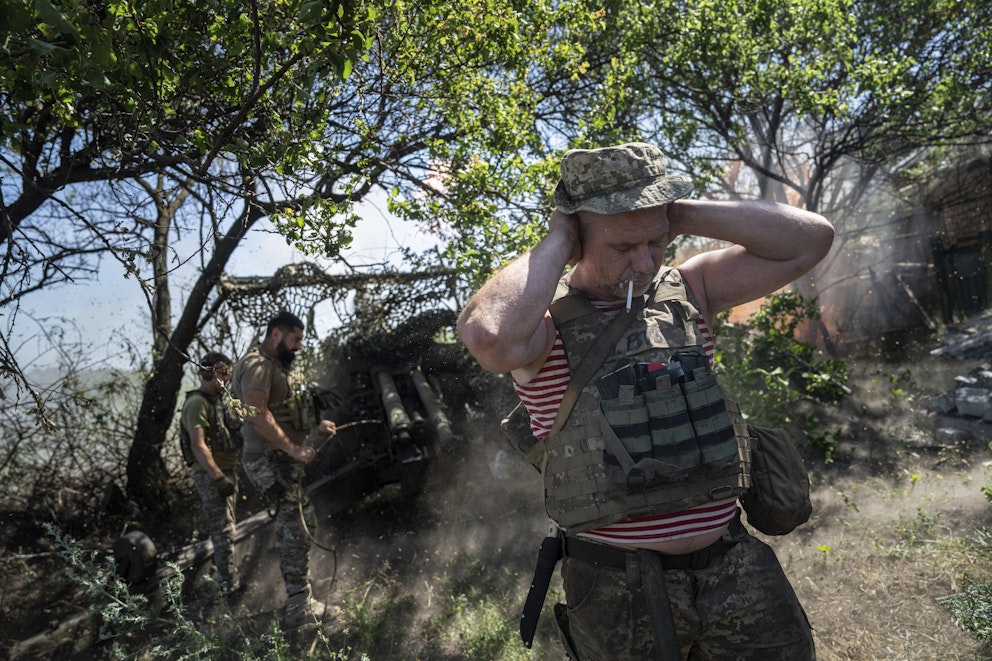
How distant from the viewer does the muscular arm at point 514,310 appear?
194cm

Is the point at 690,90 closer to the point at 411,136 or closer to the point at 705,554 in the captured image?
the point at 411,136

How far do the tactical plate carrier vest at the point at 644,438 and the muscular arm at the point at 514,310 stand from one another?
228mm

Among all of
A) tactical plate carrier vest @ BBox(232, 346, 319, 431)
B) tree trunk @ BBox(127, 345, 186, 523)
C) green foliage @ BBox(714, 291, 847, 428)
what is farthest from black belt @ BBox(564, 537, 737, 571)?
tree trunk @ BBox(127, 345, 186, 523)

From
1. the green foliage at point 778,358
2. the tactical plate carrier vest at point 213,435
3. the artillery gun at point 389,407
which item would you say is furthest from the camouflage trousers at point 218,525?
the green foliage at point 778,358

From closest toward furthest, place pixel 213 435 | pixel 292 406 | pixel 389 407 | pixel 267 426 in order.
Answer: pixel 267 426, pixel 292 406, pixel 213 435, pixel 389 407

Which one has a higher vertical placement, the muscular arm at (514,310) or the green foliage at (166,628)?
the muscular arm at (514,310)

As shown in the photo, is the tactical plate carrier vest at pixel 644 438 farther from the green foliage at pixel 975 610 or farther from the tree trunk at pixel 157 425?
the tree trunk at pixel 157 425

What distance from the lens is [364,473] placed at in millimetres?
7125

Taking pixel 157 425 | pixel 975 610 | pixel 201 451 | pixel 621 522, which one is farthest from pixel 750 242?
pixel 157 425

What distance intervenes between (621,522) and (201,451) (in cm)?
423

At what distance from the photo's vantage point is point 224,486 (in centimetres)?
543

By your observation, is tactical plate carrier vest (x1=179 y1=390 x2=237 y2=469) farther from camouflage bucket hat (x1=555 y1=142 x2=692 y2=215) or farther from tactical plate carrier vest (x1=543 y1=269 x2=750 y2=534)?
camouflage bucket hat (x1=555 y1=142 x2=692 y2=215)

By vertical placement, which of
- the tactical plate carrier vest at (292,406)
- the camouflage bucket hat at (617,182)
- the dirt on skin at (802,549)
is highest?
the camouflage bucket hat at (617,182)

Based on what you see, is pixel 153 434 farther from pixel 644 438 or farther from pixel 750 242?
pixel 750 242
